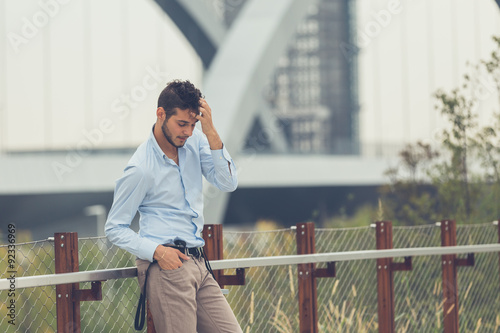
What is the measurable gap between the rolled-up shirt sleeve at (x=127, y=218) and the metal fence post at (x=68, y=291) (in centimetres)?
34

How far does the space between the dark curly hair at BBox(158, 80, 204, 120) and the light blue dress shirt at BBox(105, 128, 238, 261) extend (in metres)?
0.18

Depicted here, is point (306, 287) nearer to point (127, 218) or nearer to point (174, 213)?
point (174, 213)

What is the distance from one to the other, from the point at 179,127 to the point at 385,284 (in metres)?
2.39

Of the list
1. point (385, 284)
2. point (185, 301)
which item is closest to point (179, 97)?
point (185, 301)

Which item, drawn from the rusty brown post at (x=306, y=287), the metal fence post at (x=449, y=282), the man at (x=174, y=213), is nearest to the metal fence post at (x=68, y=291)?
the man at (x=174, y=213)

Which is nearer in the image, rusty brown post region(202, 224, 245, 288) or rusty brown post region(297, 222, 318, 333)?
rusty brown post region(202, 224, 245, 288)

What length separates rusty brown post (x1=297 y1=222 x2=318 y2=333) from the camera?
491 centimetres

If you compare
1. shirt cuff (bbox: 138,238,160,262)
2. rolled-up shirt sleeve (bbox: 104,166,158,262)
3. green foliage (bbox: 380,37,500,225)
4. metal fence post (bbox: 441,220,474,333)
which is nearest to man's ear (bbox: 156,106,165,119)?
rolled-up shirt sleeve (bbox: 104,166,158,262)

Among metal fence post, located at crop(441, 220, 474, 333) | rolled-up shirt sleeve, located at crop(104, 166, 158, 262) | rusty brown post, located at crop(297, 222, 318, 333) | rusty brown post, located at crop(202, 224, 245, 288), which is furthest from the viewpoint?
metal fence post, located at crop(441, 220, 474, 333)

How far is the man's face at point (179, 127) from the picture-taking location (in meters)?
3.50

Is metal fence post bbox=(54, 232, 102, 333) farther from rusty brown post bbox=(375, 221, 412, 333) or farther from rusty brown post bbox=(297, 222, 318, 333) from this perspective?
rusty brown post bbox=(375, 221, 412, 333)

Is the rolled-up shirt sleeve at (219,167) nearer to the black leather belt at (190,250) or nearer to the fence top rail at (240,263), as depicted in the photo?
the black leather belt at (190,250)

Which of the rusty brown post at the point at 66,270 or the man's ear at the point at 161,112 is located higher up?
the man's ear at the point at 161,112

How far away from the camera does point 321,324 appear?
20.4ft
